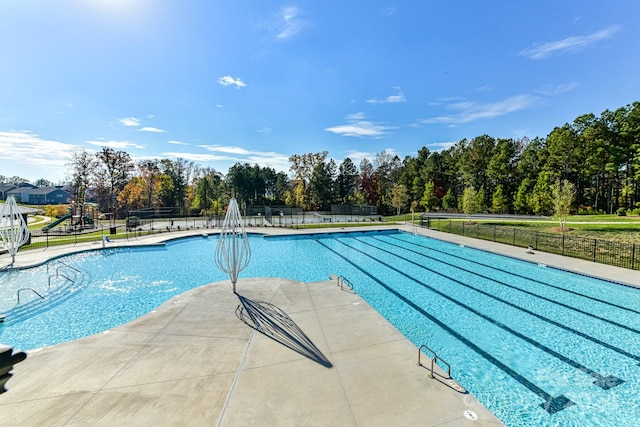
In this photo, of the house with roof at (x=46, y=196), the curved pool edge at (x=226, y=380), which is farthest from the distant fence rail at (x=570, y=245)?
the house with roof at (x=46, y=196)

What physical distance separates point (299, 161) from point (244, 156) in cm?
930

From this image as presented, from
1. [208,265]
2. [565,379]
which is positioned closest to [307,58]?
[208,265]

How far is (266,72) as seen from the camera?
1518 centimetres

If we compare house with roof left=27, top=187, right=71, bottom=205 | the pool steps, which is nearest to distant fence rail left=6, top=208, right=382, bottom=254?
the pool steps

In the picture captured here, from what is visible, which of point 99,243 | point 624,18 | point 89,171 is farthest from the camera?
point 89,171

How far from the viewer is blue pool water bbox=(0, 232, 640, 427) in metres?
4.82

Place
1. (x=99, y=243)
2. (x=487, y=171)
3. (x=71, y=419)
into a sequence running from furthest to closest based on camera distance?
1. (x=487, y=171)
2. (x=99, y=243)
3. (x=71, y=419)

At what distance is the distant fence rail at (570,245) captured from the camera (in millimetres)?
11891

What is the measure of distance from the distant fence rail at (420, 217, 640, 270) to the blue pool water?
2.87 metres

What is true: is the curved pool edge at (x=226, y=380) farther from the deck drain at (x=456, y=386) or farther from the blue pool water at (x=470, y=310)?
the blue pool water at (x=470, y=310)

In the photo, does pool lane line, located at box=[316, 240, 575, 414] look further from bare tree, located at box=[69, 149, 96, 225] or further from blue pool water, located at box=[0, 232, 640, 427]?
bare tree, located at box=[69, 149, 96, 225]

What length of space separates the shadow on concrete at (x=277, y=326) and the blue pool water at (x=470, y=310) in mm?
2771

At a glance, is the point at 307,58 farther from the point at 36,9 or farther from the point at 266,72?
the point at 36,9

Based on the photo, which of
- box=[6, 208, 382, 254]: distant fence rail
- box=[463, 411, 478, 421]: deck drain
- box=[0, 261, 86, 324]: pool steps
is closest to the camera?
box=[463, 411, 478, 421]: deck drain
